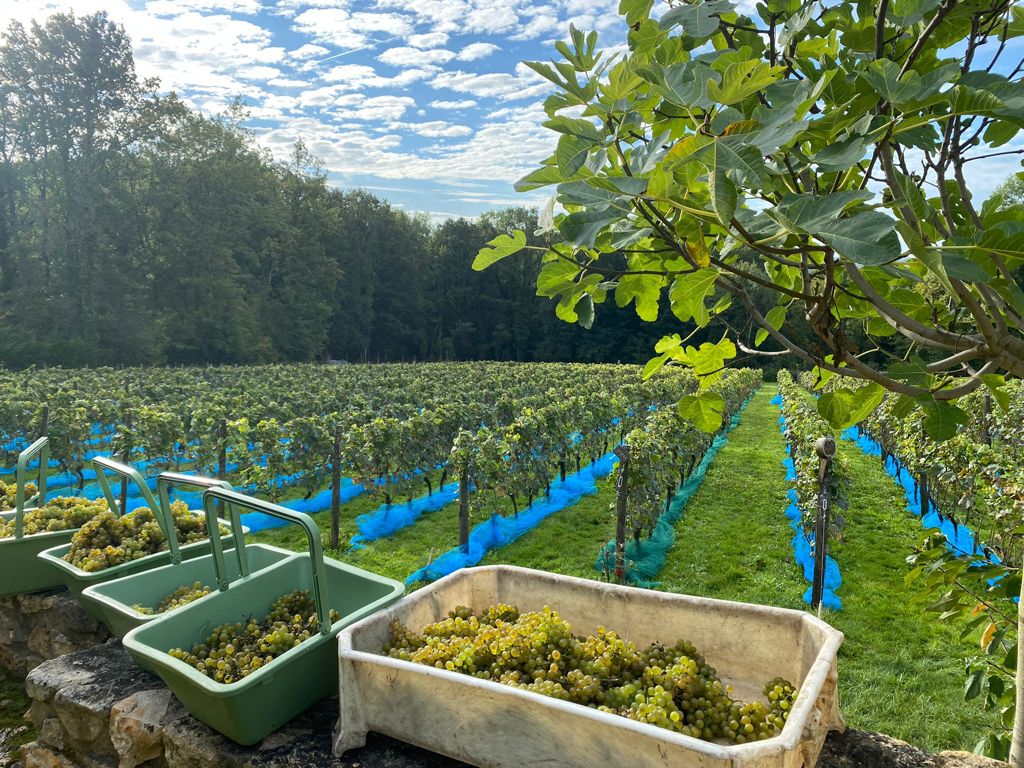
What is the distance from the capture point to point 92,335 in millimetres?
29719

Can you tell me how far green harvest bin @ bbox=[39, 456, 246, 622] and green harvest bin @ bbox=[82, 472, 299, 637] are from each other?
7cm

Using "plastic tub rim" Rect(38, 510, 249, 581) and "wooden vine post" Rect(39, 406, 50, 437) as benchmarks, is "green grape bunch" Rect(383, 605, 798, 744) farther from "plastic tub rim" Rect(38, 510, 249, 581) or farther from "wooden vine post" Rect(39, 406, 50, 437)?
"wooden vine post" Rect(39, 406, 50, 437)

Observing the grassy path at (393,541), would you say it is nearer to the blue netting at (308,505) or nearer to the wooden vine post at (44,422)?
the blue netting at (308,505)

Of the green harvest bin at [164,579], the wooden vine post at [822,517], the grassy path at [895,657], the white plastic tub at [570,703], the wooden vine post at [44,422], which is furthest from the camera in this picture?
the wooden vine post at [44,422]

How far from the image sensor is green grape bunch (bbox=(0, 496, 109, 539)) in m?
3.77

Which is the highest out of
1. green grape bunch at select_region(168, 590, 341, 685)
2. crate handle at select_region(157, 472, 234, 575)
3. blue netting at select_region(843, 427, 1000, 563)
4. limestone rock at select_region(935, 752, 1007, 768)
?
crate handle at select_region(157, 472, 234, 575)

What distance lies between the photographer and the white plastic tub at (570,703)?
1516 millimetres

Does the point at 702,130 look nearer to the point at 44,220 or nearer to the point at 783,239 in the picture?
the point at 783,239

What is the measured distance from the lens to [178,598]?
3.00 meters

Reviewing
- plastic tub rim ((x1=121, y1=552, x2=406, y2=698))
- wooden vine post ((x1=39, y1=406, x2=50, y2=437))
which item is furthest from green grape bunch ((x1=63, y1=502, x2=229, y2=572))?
wooden vine post ((x1=39, y1=406, x2=50, y2=437))

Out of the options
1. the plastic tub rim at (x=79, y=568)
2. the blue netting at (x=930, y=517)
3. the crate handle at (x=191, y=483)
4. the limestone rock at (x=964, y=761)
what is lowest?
the blue netting at (x=930, y=517)

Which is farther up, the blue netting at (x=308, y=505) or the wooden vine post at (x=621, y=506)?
the wooden vine post at (x=621, y=506)

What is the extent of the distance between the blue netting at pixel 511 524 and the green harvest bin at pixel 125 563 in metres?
2.59

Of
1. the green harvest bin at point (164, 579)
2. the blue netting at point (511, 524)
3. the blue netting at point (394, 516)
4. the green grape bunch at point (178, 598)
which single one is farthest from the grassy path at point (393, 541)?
the green grape bunch at point (178, 598)
